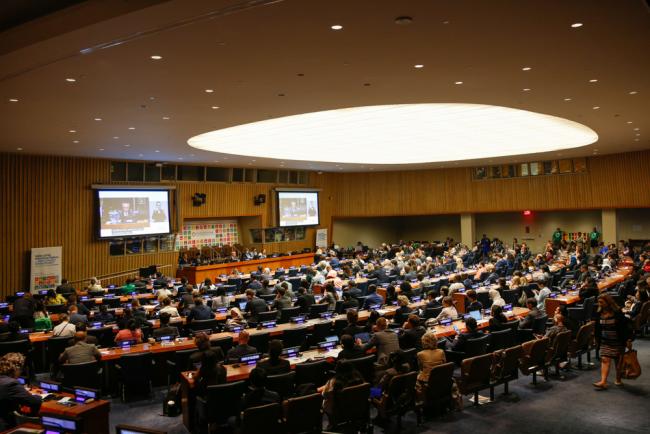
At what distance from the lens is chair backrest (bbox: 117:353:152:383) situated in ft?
25.7

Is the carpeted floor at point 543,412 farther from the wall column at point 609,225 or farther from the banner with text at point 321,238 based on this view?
the banner with text at point 321,238

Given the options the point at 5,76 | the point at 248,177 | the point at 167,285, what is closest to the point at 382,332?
the point at 5,76

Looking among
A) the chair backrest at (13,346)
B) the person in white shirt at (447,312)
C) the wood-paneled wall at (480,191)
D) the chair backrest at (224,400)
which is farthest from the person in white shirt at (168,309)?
the wood-paneled wall at (480,191)

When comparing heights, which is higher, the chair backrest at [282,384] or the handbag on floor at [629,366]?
the chair backrest at [282,384]

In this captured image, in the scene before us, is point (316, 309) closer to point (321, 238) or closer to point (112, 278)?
point (112, 278)

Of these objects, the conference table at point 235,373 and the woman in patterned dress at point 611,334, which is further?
the woman in patterned dress at point 611,334

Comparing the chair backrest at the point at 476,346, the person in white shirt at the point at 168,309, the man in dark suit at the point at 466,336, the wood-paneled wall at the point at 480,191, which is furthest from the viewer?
the wood-paneled wall at the point at 480,191

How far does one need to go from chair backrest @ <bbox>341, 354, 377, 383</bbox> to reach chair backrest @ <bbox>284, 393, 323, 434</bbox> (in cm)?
109

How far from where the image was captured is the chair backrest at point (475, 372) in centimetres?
687

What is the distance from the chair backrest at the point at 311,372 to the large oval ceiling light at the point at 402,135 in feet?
28.1

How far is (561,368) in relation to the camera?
8.91m

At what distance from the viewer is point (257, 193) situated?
25734mm

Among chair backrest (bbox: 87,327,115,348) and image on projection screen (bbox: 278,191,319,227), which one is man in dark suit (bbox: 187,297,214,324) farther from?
image on projection screen (bbox: 278,191,319,227)

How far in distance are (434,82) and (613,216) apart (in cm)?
1949
